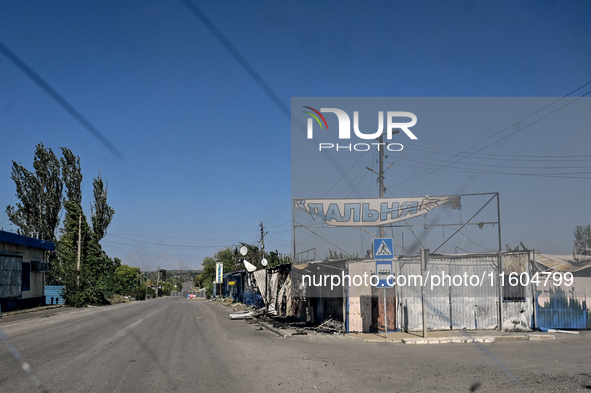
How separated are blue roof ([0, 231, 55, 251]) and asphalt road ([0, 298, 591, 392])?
2097 centimetres

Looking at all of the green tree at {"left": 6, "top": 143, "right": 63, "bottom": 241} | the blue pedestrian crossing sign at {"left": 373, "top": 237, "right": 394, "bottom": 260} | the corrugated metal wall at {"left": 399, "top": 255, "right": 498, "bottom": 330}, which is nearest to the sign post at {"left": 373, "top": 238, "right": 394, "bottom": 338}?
the blue pedestrian crossing sign at {"left": 373, "top": 237, "right": 394, "bottom": 260}

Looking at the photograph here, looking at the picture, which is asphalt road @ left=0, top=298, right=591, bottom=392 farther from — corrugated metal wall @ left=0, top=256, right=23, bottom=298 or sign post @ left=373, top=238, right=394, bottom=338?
corrugated metal wall @ left=0, top=256, right=23, bottom=298

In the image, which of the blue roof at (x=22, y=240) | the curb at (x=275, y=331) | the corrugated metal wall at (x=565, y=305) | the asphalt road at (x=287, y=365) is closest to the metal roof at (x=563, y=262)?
the corrugated metal wall at (x=565, y=305)

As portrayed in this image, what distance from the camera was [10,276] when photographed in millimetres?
32906

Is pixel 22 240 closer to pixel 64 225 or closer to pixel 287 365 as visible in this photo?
pixel 64 225

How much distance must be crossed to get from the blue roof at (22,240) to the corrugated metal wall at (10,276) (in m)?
1.21

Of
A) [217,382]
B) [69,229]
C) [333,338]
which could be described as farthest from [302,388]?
[69,229]

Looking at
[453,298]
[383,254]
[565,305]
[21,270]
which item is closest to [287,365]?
[383,254]

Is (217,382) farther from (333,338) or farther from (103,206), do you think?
(103,206)

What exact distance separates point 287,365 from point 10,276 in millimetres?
30616

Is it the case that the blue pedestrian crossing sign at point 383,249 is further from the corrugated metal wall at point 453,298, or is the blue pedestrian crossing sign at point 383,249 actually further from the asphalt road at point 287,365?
the asphalt road at point 287,365

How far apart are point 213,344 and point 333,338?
4147 millimetres

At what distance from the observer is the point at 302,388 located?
773 centimetres

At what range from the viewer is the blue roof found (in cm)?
3244
